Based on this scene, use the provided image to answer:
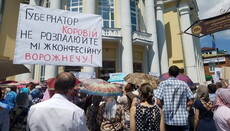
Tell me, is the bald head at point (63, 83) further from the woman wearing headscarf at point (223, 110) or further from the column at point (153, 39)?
the column at point (153, 39)

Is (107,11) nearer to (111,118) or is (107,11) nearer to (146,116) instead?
(111,118)

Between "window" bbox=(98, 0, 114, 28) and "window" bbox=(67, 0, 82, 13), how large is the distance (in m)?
1.97

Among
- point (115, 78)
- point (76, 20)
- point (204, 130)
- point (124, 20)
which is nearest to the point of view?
point (204, 130)

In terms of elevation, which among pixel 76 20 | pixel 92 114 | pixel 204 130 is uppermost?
pixel 76 20

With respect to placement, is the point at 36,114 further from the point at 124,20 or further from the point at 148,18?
the point at 148,18

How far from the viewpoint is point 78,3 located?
58.8 ft

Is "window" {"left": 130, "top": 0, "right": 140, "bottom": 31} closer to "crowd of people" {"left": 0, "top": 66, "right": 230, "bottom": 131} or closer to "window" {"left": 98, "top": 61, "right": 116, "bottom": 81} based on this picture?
"window" {"left": 98, "top": 61, "right": 116, "bottom": 81}

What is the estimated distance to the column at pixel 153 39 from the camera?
17.8m

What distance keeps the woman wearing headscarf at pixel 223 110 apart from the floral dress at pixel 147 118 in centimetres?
79

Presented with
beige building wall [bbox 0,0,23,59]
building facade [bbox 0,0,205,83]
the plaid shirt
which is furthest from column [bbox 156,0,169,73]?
the plaid shirt

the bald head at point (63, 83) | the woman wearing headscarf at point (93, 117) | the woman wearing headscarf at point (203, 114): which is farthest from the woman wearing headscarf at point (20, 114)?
the woman wearing headscarf at point (203, 114)

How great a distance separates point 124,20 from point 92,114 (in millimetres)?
13826

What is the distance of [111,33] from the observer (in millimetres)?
16578

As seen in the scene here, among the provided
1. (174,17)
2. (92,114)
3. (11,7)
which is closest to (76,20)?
(92,114)
